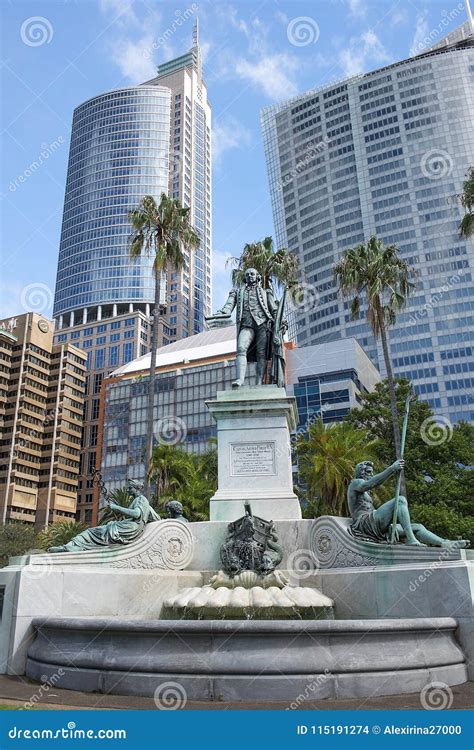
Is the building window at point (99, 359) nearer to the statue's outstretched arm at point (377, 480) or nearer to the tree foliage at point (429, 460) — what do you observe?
the tree foliage at point (429, 460)

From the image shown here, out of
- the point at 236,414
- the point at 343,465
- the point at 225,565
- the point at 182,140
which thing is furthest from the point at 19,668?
the point at 182,140

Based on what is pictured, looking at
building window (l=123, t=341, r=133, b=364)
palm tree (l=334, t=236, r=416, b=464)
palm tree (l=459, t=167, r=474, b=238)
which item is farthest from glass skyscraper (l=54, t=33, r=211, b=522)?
palm tree (l=459, t=167, r=474, b=238)

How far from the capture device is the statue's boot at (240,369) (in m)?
12.1

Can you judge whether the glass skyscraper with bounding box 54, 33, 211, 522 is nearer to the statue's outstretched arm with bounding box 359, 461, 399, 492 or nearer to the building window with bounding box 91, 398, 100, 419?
the building window with bounding box 91, 398, 100, 419

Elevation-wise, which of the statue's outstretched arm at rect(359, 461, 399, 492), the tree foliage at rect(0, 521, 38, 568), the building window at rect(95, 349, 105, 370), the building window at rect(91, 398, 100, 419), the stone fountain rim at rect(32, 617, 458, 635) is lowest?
the stone fountain rim at rect(32, 617, 458, 635)

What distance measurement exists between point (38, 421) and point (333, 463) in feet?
329

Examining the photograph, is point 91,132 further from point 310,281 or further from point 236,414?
point 236,414

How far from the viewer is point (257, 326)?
1304 centimetres

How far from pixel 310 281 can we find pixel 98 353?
57972mm

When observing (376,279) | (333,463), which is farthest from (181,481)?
(376,279)

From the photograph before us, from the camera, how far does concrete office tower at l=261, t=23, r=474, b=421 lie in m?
123

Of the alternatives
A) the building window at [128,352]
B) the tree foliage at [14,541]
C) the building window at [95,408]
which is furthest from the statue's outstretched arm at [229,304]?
the building window at [128,352]

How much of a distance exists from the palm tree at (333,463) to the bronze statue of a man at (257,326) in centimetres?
1565

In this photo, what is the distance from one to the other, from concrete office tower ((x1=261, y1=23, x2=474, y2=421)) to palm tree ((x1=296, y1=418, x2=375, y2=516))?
93.8 meters
